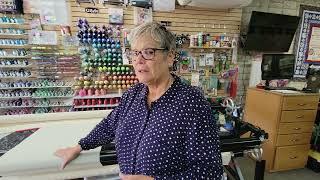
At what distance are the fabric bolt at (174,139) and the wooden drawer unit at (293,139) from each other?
252 cm

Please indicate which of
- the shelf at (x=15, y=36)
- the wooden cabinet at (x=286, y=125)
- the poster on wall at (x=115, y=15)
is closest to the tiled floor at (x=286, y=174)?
the wooden cabinet at (x=286, y=125)

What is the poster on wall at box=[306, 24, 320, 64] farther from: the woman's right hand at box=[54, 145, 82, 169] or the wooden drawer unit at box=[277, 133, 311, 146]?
the woman's right hand at box=[54, 145, 82, 169]

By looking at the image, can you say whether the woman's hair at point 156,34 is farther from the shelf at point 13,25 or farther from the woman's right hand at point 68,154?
the shelf at point 13,25

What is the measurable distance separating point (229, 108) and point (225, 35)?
2163mm

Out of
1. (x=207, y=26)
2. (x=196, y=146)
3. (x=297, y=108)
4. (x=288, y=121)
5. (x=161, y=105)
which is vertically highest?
(x=207, y=26)

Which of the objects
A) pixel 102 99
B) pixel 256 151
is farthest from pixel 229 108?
pixel 102 99

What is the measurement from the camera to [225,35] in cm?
395

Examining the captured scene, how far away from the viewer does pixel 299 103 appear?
2.95 meters

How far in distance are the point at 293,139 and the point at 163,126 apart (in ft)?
9.48

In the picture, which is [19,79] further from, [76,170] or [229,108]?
[229,108]

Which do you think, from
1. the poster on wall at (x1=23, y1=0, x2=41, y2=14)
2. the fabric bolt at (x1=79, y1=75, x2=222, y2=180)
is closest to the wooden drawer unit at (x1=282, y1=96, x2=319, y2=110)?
the fabric bolt at (x1=79, y1=75, x2=222, y2=180)

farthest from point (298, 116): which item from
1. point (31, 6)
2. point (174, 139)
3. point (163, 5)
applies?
point (31, 6)

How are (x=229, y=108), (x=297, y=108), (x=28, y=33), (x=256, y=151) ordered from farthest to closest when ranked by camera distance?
(x=28, y=33), (x=297, y=108), (x=229, y=108), (x=256, y=151)

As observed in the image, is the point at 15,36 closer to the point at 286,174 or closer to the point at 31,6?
the point at 31,6
